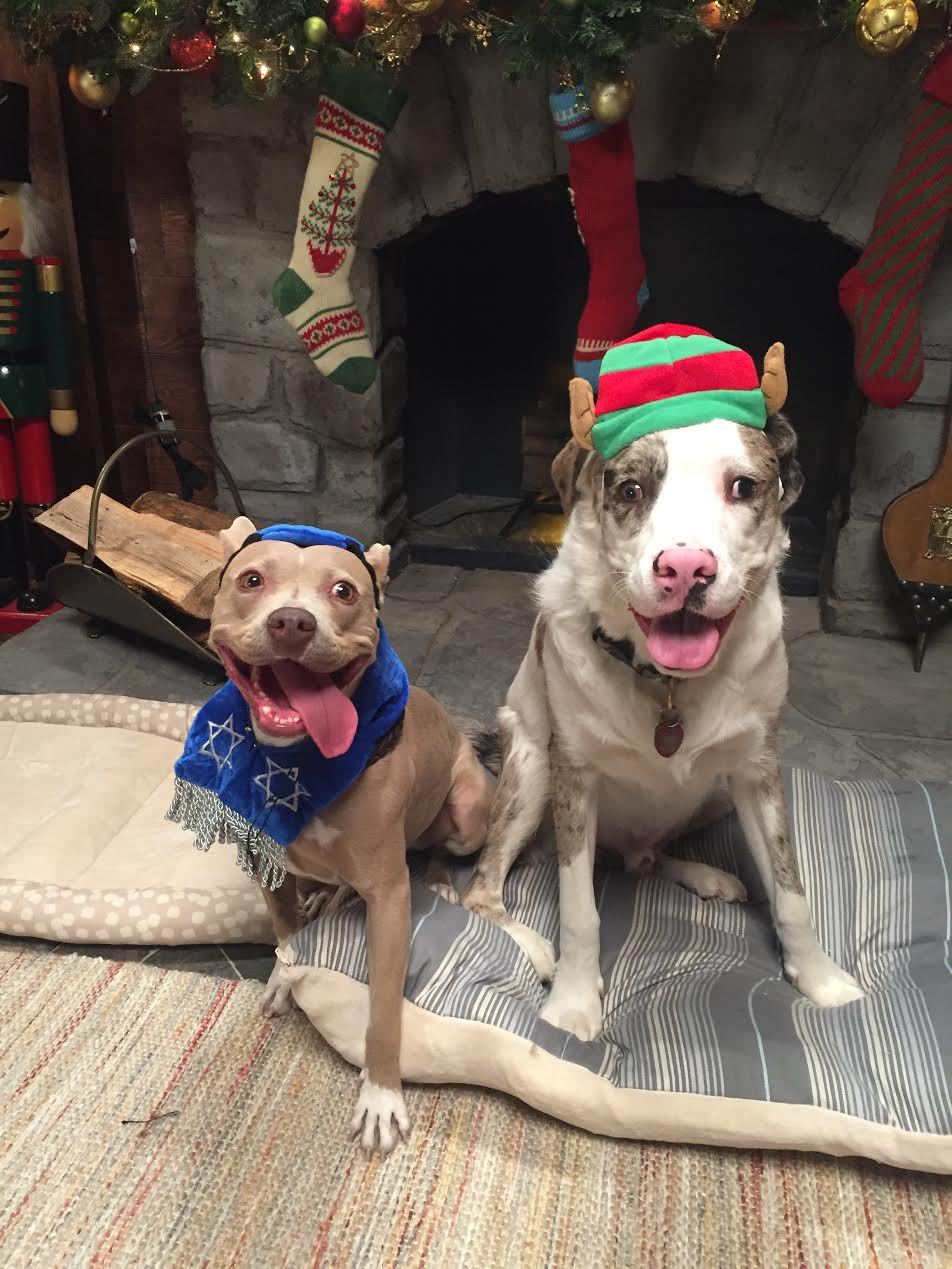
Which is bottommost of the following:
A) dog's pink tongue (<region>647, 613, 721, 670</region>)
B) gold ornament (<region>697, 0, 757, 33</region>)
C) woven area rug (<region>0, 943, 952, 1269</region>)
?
woven area rug (<region>0, 943, 952, 1269</region>)

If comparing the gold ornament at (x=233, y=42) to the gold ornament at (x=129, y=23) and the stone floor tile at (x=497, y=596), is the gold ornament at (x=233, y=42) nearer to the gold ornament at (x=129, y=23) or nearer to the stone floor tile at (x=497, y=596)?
the gold ornament at (x=129, y=23)

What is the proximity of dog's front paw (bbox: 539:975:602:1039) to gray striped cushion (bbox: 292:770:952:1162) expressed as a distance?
0.08ft

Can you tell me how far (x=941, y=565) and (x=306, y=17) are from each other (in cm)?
191

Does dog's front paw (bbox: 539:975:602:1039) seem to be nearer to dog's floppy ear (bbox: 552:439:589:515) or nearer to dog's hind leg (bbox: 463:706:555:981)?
dog's hind leg (bbox: 463:706:555:981)

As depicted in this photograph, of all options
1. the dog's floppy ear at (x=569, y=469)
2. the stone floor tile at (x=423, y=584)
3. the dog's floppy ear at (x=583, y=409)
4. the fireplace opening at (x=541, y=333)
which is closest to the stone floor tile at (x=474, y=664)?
the stone floor tile at (x=423, y=584)

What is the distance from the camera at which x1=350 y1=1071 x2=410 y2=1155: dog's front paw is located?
1154 millimetres

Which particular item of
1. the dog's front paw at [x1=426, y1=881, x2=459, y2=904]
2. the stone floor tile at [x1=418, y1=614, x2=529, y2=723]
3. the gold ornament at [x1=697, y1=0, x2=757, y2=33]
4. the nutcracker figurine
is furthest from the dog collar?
the nutcracker figurine

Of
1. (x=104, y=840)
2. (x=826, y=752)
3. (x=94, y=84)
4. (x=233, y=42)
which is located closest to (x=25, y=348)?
(x=94, y=84)

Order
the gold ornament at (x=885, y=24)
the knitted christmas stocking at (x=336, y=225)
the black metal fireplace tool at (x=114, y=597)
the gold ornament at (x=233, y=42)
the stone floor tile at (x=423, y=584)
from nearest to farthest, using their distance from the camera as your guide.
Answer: the gold ornament at (x=885, y=24) < the gold ornament at (x=233, y=42) < the knitted christmas stocking at (x=336, y=225) < the black metal fireplace tool at (x=114, y=597) < the stone floor tile at (x=423, y=584)

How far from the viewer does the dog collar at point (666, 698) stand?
3.96ft

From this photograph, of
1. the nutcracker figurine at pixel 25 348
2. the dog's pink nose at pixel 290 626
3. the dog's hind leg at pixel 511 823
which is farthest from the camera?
the nutcracker figurine at pixel 25 348

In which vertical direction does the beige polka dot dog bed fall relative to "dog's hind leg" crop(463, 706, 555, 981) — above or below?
below

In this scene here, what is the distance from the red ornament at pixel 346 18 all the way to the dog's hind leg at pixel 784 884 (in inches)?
66.9

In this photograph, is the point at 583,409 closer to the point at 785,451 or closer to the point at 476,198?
the point at 785,451
